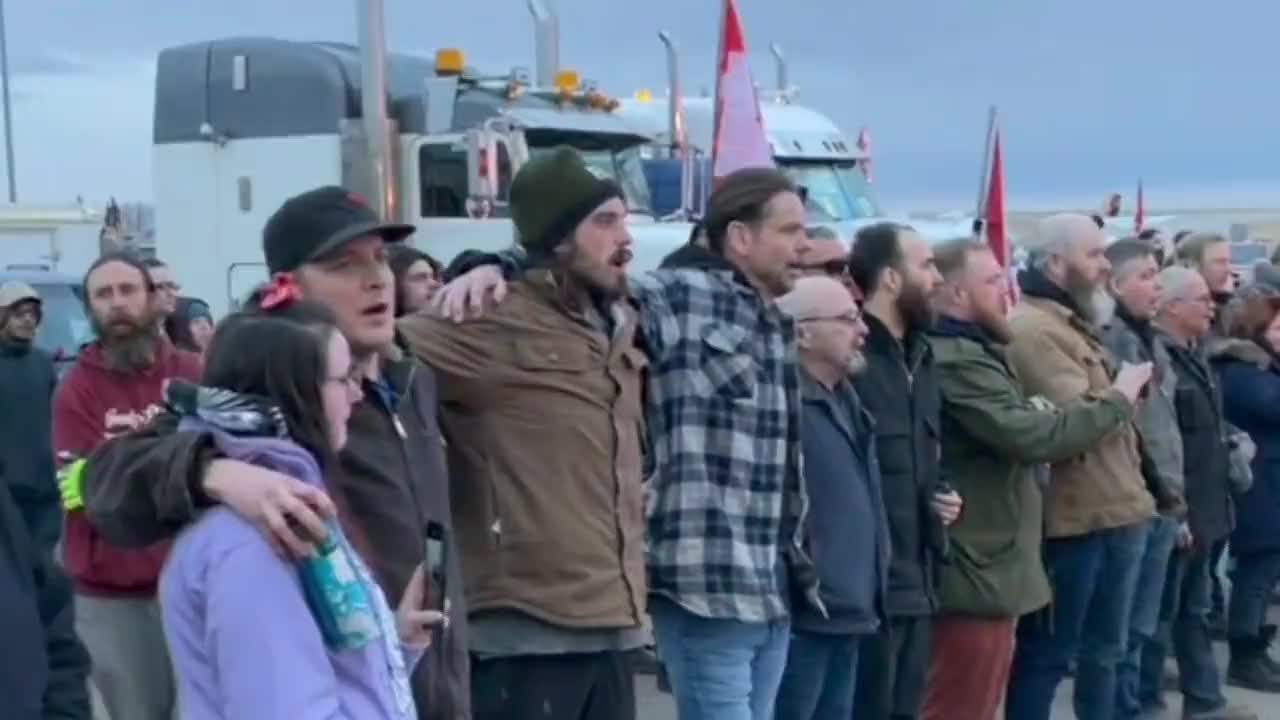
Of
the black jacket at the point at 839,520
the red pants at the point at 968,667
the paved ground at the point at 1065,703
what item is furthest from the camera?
the paved ground at the point at 1065,703

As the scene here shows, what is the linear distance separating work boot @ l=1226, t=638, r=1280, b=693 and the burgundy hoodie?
17.6ft

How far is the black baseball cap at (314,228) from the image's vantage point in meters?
3.83

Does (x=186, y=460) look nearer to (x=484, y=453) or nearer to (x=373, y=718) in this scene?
(x=373, y=718)

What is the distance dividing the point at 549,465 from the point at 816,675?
5.26 ft

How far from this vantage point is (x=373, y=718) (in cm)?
313

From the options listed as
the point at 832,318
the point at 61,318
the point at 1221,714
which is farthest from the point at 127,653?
the point at 61,318

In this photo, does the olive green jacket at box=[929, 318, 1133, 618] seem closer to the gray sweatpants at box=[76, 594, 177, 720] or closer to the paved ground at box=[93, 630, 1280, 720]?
the paved ground at box=[93, 630, 1280, 720]

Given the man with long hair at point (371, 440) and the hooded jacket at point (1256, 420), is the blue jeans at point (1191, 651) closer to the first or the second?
the hooded jacket at point (1256, 420)

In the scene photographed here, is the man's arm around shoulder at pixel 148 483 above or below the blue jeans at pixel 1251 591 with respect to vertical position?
above

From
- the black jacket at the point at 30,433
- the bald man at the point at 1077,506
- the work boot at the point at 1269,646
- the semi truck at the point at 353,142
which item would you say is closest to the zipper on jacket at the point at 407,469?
the black jacket at the point at 30,433

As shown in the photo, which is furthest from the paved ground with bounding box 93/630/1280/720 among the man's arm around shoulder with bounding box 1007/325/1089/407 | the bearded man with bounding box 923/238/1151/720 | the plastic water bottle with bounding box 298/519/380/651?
the plastic water bottle with bounding box 298/519/380/651

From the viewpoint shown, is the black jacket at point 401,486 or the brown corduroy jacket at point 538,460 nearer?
the black jacket at point 401,486

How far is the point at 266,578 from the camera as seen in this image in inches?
116

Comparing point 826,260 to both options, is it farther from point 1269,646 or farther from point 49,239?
point 49,239
